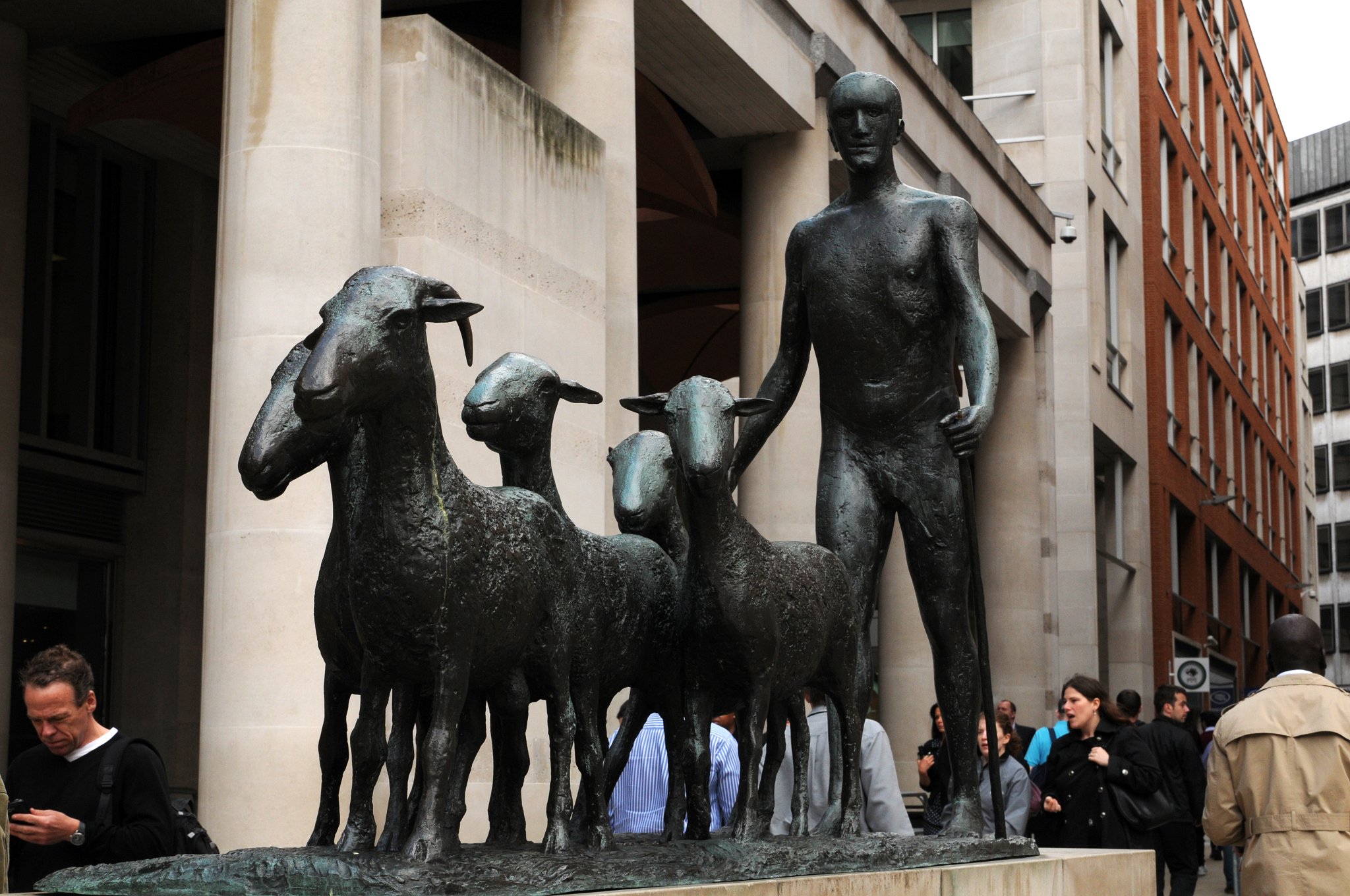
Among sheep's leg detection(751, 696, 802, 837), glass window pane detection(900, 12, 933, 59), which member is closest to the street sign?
glass window pane detection(900, 12, 933, 59)

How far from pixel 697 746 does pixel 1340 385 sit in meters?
78.6

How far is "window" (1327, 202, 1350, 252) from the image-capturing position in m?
77.5

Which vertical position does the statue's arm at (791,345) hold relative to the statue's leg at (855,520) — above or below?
above

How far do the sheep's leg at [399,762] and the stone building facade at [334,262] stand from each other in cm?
537

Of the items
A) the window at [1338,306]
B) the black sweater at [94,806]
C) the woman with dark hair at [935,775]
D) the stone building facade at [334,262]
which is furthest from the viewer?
the window at [1338,306]

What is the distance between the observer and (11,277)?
651 inches

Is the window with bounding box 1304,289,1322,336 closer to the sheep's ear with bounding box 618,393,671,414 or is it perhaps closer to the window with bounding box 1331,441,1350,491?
the window with bounding box 1331,441,1350,491

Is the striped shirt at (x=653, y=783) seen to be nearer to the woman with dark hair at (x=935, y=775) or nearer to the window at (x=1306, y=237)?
the woman with dark hair at (x=935, y=775)

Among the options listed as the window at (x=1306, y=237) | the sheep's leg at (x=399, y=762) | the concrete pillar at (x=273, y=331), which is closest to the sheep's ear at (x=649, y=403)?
the sheep's leg at (x=399, y=762)

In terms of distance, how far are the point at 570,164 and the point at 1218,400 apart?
39.2m

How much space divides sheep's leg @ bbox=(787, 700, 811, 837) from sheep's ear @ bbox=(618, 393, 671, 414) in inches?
43.3

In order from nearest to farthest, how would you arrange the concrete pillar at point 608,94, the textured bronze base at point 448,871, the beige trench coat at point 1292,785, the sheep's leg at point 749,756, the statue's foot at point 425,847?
the textured bronze base at point 448,871 < the statue's foot at point 425,847 < the sheep's leg at point 749,756 < the beige trench coat at point 1292,785 < the concrete pillar at point 608,94

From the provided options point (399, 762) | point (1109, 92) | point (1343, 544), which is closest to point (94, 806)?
point (399, 762)

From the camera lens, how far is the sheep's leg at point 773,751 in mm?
5637
